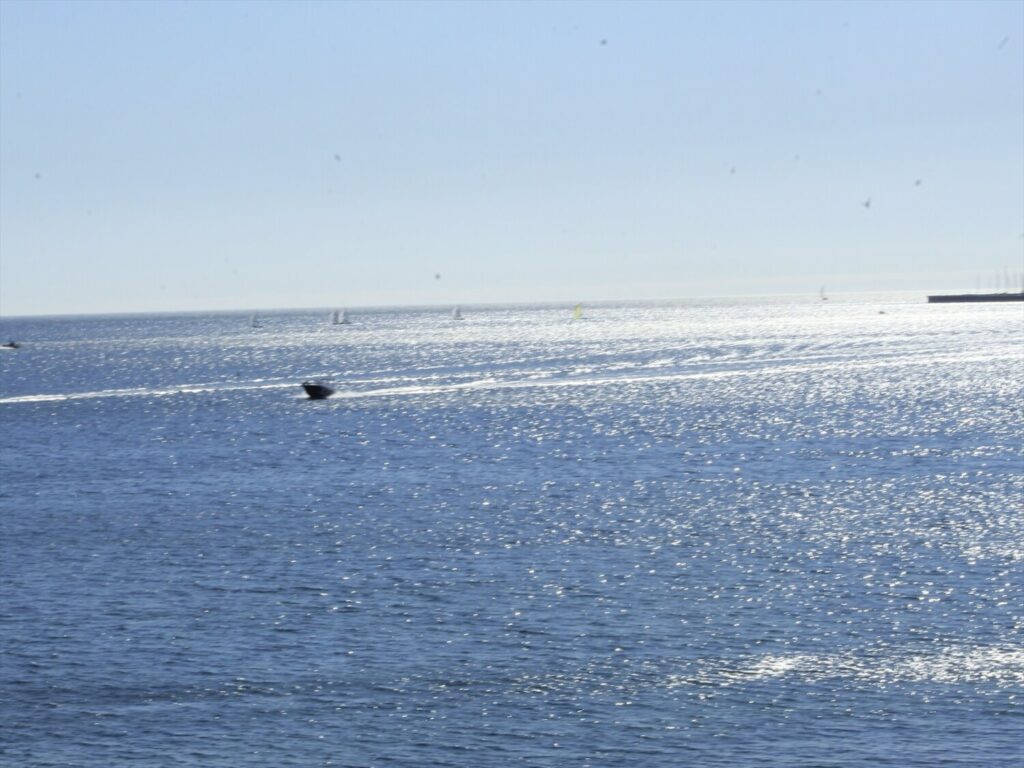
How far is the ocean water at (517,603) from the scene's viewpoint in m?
33.8

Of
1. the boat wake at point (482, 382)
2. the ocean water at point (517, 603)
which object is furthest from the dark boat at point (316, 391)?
the ocean water at point (517, 603)

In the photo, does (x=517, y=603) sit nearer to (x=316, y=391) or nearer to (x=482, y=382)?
(x=316, y=391)

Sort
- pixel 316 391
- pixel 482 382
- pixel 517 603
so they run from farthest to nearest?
1. pixel 482 382
2. pixel 316 391
3. pixel 517 603

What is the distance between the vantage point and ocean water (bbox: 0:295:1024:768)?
33.8 meters

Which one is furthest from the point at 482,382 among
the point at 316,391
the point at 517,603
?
the point at 517,603

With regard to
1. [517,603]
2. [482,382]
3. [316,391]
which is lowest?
[517,603]

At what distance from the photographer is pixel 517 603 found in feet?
156

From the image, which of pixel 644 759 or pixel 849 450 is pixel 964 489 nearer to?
pixel 849 450

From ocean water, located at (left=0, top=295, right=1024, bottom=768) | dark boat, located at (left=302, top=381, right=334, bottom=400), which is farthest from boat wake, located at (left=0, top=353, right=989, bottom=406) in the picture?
ocean water, located at (left=0, top=295, right=1024, bottom=768)

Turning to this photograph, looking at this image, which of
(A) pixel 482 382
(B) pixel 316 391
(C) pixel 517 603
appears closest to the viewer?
(C) pixel 517 603

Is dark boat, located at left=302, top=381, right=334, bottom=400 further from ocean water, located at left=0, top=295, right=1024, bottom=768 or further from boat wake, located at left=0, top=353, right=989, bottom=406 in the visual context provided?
ocean water, located at left=0, top=295, right=1024, bottom=768

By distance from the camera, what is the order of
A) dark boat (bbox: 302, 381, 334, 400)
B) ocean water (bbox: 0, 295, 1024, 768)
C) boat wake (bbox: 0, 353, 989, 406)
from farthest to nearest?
1. boat wake (bbox: 0, 353, 989, 406)
2. dark boat (bbox: 302, 381, 334, 400)
3. ocean water (bbox: 0, 295, 1024, 768)

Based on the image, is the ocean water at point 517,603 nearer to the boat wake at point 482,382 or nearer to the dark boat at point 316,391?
the dark boat at point 316,391

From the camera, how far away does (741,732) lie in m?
33.4
